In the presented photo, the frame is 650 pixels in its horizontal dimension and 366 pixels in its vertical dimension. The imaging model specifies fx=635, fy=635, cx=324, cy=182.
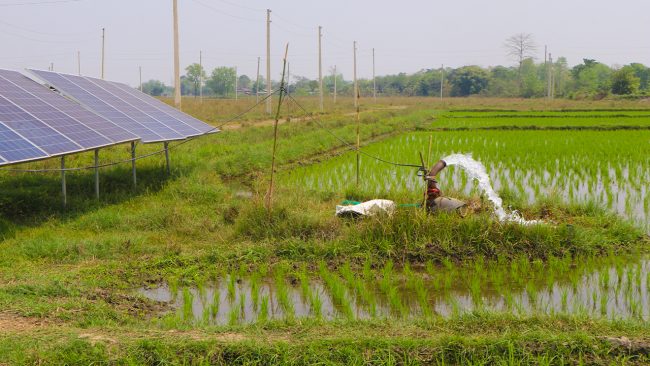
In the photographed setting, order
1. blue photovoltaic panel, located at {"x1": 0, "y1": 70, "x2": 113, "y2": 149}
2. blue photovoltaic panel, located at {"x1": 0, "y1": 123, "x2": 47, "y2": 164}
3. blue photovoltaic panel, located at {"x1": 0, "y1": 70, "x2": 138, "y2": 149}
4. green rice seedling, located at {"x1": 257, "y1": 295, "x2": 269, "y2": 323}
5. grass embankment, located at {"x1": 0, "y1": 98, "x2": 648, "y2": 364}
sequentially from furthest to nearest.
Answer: blue photovoltaic panel, located at {"x1": 0, "y1": 70, "x2": 138, "y2": 149}
blue photovoltaic panel, located at {"x1": 0, "y1": 70, "x2": 113, "y2": 149}
blue photovoltaic panel, located at {"x1": 0, "y1": 123, "x2": 47, "y2": 164}
green rice seedling, located at {"x1": 257, "y1": 295, "x2": 269, "y2": 323}
grass embankment, located at {"x1": 0, "y1": 98, "x2": 648, "y2": 364}

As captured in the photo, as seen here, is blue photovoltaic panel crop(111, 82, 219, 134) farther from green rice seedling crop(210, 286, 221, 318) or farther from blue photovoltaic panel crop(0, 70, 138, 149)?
green rice seedling crop(210, 286, 221, 318)

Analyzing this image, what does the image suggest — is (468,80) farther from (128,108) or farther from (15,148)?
(15,148)

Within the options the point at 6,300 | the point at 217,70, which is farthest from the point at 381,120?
the point at 217,70

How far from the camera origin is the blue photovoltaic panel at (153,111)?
10703 millimetres

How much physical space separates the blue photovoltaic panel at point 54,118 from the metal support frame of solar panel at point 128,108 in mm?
926

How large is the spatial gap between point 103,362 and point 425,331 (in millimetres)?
2079

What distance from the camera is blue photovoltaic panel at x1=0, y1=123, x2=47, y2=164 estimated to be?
20.5 ft

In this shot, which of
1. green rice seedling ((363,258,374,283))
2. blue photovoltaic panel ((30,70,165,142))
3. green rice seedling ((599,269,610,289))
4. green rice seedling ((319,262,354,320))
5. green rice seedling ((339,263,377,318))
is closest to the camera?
green rice seedling ((319,262,354,320))

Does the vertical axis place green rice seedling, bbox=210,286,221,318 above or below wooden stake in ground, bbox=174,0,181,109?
below

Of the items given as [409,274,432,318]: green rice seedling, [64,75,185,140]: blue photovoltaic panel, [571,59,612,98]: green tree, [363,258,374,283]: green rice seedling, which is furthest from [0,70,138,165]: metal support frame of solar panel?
[571,59,612,98]: green tree

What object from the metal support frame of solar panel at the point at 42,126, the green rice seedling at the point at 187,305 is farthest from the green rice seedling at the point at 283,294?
the metal support frame of solar panel at the point at 42,126

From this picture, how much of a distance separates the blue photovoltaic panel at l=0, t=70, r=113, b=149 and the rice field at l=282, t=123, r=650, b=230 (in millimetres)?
3762

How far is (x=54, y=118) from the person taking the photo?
8.09 m

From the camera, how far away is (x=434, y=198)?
7.45 metres
